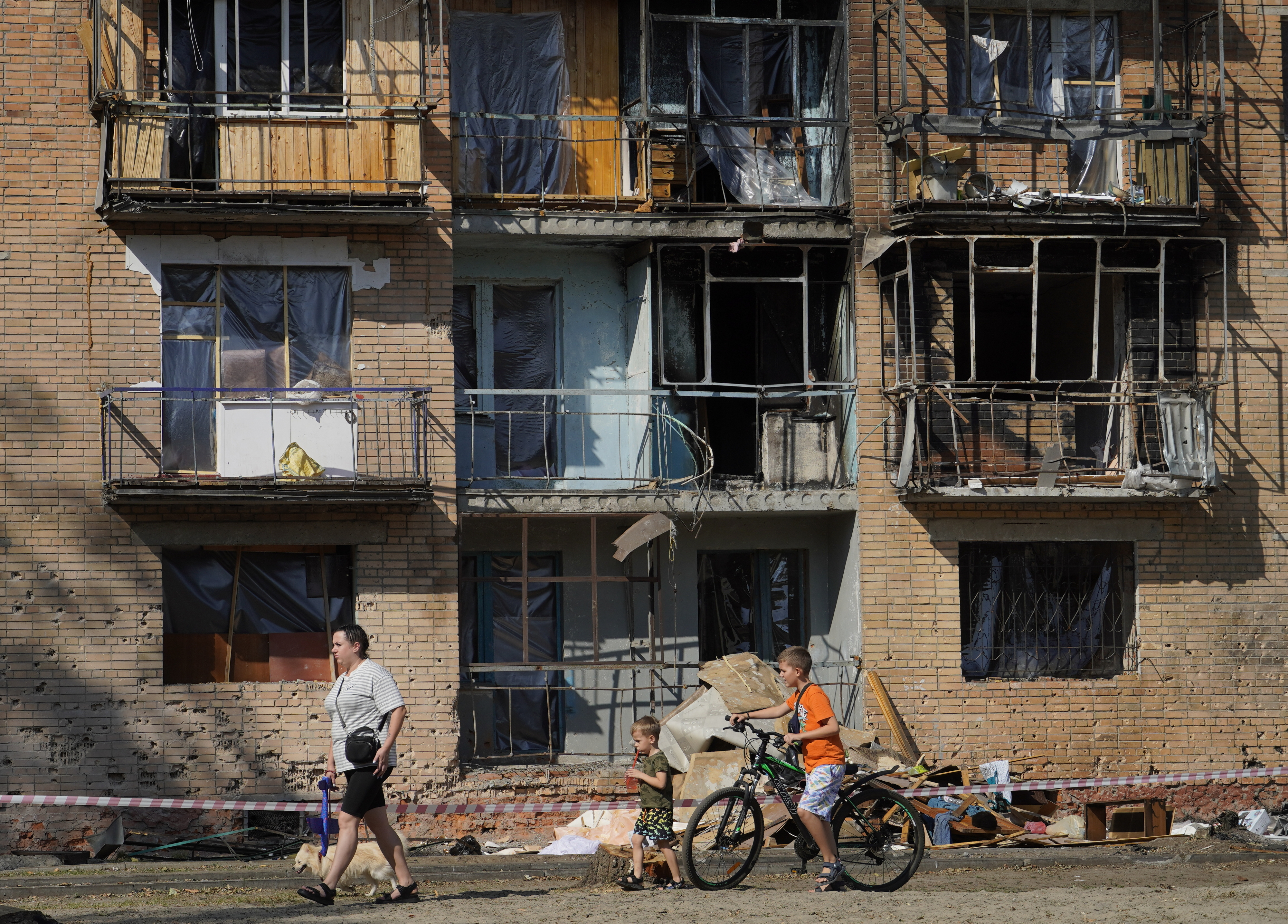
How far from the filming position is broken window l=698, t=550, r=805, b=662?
1653 centimetres

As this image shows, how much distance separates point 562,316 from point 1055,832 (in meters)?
7.47

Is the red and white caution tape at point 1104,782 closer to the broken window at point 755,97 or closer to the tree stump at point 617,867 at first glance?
the tree stump at point 617,867

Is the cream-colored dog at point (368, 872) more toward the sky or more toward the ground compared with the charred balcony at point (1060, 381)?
more toward the ground

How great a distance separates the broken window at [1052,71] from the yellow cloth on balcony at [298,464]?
792 cm

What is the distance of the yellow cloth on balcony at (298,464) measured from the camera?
47.1 ft

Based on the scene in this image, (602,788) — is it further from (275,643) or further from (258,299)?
(258,299)

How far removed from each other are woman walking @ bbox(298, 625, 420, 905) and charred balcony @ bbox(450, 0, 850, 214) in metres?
7.61

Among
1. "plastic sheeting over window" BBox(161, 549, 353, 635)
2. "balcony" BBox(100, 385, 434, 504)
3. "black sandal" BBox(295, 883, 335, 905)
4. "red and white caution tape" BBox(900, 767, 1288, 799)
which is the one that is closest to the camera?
"black sandal" BBox(295, 883, 335, 905)

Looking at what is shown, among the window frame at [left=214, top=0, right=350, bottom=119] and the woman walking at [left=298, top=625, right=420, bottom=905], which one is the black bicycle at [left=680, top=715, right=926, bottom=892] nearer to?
the woman walking at [left=298, top=625, right=420, bottom=905]

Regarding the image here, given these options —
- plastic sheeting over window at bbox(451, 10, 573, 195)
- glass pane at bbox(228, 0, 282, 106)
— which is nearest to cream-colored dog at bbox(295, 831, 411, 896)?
plastic sheeting over window at bbox(451, 10, 573, 195)

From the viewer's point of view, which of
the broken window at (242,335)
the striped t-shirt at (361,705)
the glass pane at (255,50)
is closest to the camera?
the striped t-shirt at (361,705)

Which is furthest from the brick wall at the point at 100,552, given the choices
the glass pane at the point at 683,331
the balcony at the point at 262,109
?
the glass pane at the point at 683,331

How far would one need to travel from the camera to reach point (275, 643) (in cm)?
1476

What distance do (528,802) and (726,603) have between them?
3.40 metres
